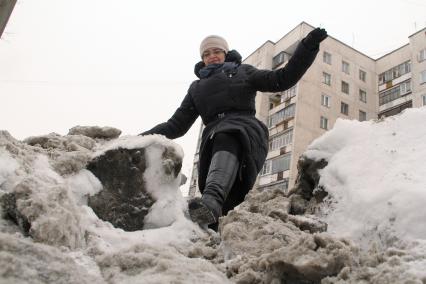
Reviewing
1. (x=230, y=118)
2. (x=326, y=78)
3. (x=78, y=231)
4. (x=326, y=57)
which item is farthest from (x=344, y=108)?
(x=78, y=231)

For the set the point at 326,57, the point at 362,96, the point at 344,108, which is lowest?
the point at 344,108

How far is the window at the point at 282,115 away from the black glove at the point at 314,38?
24.5 meters

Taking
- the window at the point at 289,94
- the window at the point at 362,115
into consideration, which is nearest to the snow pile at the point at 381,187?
the window at the point at 289,94

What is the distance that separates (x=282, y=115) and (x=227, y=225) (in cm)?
2666

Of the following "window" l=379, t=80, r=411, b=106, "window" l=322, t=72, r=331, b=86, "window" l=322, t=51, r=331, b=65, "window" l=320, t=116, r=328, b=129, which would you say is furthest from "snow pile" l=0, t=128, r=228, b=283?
"window" l=379, t=80, r=411, b=106

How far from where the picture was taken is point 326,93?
29047mm

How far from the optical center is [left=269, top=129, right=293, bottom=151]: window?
2674cm

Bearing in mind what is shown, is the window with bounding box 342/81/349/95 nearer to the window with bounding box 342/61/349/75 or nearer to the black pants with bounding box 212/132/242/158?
the window with bounding box 342/61/349/75

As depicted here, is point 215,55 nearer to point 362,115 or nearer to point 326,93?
point 326,93

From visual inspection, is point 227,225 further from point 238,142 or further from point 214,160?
point 238,142

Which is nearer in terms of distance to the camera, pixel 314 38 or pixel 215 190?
pixel 215 190

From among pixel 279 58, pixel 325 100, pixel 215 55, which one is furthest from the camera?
pixel 279 58

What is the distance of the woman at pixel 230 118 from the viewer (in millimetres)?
3025

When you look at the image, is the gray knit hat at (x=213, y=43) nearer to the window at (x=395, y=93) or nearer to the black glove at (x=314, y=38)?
the black glove at (x=314, y=38)
